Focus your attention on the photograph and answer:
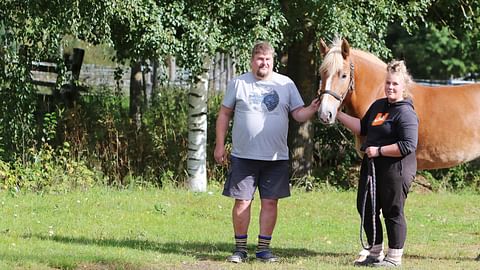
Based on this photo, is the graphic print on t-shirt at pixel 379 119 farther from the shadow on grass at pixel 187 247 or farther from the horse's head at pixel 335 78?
the shadow on grass at pixel 187 247

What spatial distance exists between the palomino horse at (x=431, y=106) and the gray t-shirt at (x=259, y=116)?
0.56m

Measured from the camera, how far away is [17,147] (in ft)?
43.1

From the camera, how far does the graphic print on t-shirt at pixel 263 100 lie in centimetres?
767

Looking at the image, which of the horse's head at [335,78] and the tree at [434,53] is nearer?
the horse's head at [335,78]

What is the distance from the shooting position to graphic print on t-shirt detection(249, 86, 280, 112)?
767 cm

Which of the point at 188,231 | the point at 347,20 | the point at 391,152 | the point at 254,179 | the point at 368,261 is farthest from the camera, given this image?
the point at 347,20

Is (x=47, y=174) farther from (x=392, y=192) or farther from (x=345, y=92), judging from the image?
(x=392, y=192)

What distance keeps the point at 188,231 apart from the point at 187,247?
3.57 feet

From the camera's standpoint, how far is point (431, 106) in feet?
26.7

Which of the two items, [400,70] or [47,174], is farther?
[47,174]

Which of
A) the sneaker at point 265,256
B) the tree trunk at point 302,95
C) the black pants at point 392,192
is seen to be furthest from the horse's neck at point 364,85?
the tree trunk at point 302,95

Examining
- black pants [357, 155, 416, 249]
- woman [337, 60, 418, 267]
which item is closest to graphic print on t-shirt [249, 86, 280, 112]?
woman [337, 60, 418, 267]

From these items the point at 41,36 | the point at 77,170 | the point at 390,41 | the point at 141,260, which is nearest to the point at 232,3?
the point at 41,36

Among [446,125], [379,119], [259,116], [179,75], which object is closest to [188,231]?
[259,116]
